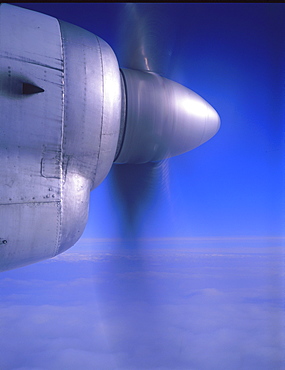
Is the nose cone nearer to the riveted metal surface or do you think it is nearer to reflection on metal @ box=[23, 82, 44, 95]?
the riveted metal surface

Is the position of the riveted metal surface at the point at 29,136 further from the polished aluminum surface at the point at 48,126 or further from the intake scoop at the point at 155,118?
the intake scoop at the point at 155,118

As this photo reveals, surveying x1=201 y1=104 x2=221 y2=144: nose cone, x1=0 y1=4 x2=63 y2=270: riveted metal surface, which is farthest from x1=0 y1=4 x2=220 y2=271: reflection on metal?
x1=201 y1=104 x2=221 y2=144: nose cone

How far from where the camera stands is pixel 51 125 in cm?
193

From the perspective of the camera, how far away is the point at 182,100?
2812mm

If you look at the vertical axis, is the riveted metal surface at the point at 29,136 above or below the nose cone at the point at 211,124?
below

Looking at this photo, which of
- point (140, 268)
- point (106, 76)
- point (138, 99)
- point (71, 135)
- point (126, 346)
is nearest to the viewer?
point (71, 135)

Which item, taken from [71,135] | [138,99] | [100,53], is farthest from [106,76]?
[71,135]

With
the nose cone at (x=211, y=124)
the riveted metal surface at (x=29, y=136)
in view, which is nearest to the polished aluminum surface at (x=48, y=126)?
the riveted metal surface at (x=29, y=136)

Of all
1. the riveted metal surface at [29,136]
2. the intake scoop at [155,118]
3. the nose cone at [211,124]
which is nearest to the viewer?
the riveted metal surface at [29,136]

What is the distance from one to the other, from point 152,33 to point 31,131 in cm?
185

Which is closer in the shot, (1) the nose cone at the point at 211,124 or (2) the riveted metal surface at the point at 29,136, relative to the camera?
(2) the riveted metal surface at the point at 29,136

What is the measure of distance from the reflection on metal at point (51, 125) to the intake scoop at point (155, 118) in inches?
1.7

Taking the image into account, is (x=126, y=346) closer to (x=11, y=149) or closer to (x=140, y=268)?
(x=140, y=268)

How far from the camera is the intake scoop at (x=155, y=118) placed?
2.50 metres
